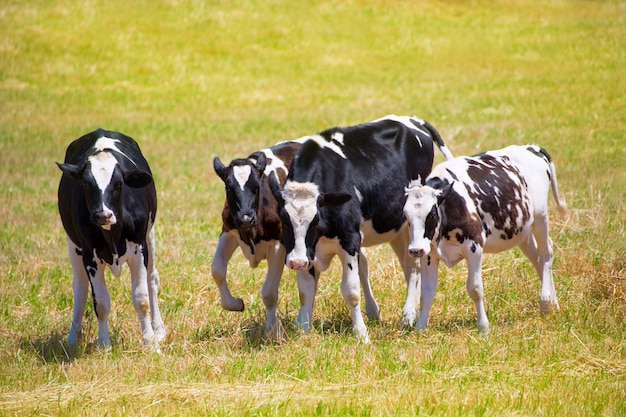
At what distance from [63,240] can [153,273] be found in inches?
186

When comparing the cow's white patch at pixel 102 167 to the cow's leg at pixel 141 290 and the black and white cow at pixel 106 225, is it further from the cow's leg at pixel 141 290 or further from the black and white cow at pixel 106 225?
the cow's leg at pixel 141 290

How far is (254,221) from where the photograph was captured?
865 centimetres

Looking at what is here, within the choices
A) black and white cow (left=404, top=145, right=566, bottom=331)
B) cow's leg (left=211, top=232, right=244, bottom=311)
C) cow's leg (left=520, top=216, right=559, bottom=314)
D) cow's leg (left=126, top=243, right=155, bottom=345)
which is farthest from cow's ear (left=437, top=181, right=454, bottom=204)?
cow's leg (left=126, top=243, right=155, bottom=345)

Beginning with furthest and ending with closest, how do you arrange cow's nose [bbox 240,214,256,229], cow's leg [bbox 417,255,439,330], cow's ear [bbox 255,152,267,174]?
cow's ear [bbox 255,152,267,174]
cow's leg [bbox 417,255,439,330]
cow's nose [bbox 240,214,256,229]

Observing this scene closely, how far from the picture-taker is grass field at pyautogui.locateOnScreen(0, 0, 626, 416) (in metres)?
7.24

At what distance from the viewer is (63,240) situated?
14.0m

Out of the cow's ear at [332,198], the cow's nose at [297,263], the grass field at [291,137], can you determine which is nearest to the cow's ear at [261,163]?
the cow's ear at [332,198]

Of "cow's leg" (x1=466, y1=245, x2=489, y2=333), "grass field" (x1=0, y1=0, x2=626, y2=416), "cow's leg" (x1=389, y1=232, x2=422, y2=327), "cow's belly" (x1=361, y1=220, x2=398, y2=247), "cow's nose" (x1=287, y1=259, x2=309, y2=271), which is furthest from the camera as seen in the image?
"cow's leg" (x1=389, y1=232, x2=422, y2=327)

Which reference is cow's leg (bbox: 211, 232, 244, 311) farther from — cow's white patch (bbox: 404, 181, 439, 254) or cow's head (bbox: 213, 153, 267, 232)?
cow's white patch (bbox: 404, 181, 439, 254)

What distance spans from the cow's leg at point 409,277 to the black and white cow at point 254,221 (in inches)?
15.6

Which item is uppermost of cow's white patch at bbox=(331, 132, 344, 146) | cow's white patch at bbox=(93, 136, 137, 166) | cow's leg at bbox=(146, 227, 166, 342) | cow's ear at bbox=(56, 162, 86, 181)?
cow's white patch at bbox=(93, 136, 137, 166)

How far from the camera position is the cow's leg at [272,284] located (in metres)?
9.27

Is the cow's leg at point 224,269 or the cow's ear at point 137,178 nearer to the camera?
the cow's ear at point 137,178

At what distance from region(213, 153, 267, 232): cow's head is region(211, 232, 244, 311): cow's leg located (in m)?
0.50
